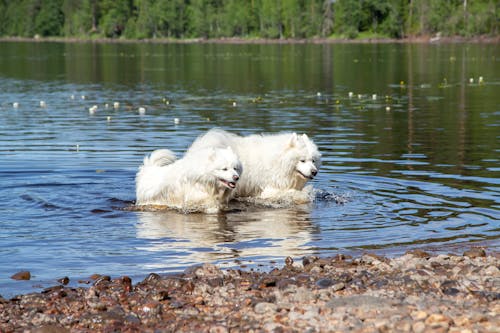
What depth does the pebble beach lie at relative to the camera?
9227 millimetres

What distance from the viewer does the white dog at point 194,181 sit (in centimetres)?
1622

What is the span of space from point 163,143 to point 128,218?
35.0 feet

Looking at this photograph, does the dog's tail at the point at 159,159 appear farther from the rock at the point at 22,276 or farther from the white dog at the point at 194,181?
the rock at the point at 22,276

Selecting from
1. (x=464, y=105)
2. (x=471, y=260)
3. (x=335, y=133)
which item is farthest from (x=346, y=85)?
(x=471, y=260)

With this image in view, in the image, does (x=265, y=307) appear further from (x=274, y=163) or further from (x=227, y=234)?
(x=274, y=163)

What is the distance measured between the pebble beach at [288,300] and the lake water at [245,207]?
1.03m

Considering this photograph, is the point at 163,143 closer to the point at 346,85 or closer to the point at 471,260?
the point at 471,260

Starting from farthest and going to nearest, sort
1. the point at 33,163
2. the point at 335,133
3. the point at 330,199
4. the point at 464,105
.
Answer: the point at 464,105 → the point at 335,133 → the point at 33,163 → the point at 330,199

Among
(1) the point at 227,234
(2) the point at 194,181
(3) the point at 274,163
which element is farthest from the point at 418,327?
(3) the point at 274,163

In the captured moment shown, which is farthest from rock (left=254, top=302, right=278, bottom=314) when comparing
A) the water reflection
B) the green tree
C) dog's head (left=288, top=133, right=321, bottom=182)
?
the green tree

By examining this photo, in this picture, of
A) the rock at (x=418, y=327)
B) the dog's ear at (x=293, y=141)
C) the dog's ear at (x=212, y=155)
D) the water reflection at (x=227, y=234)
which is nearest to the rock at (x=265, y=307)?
the rock at (x=418, y=327)

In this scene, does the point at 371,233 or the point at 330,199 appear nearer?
the point at 371,233

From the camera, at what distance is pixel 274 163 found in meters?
17.7

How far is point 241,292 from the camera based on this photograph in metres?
10.7
